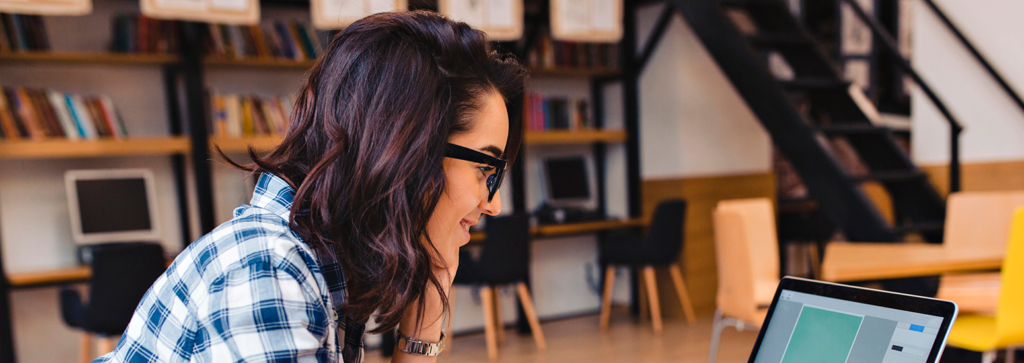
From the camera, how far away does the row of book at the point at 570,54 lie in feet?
15.0

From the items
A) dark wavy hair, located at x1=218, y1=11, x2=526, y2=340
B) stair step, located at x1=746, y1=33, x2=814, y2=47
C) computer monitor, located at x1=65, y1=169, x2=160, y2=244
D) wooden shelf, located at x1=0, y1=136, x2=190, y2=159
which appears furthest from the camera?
stair step, located at x1=746, y1=33, x2=814, y2=47

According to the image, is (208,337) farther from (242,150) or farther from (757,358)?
(242,150)

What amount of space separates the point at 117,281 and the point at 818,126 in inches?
124

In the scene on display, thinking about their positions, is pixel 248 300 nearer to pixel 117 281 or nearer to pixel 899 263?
pixel 899 263

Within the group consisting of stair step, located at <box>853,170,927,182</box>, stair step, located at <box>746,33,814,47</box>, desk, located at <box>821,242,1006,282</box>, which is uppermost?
stair step, located at <box>746,33,814,47</box>

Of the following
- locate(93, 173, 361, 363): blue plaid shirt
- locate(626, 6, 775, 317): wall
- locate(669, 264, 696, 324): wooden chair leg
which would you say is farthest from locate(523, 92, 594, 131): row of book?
locate(93, 173, 361, 363): blue plaid shirt

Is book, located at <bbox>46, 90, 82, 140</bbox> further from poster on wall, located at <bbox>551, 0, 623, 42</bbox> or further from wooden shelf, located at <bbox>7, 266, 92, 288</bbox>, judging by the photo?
poster on wall, located at <bbox>551, 0, 623, 42</bbox>

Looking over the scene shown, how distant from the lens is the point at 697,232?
467 cm

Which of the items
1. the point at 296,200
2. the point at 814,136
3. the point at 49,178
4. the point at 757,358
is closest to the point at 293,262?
the point at 296,200

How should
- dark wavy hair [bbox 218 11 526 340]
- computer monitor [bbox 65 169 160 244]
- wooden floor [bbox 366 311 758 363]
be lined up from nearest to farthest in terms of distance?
1. dark wavy hair [bbox 218 11 526 340]
2. computer monitor [bbox 65 169 160 244]
3. wooden floor [bbox 366 311 758 363]

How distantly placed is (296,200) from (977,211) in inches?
118

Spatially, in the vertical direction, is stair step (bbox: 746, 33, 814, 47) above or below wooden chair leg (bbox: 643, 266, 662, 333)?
above

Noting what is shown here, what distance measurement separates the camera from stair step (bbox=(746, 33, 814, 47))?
339 cm

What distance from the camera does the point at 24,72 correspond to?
3350mm
